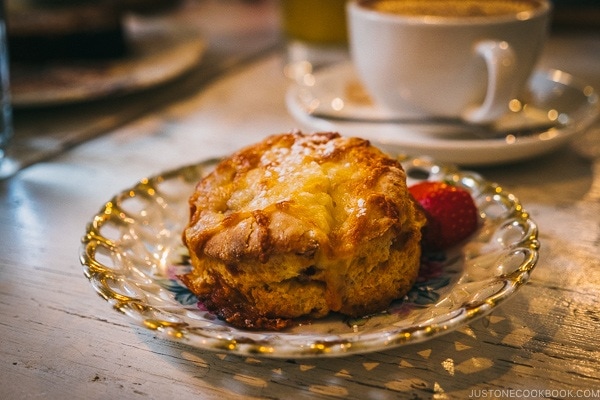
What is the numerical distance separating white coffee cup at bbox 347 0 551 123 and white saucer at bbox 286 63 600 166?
6 centimetres

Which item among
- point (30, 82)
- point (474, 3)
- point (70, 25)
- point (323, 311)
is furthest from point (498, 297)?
point (70, 25)

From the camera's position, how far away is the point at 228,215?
811mm

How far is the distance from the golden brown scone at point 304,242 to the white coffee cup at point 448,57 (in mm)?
526

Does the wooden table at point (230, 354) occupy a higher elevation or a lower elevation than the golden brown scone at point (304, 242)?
lower

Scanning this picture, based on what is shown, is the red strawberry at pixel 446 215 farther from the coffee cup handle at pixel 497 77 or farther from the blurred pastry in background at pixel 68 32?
the blurred pastry in background at pixel 68 32

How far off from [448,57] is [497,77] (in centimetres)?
11

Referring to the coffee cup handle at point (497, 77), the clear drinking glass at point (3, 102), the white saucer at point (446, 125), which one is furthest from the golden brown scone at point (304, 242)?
the clear drinking glass at point (3, 102)

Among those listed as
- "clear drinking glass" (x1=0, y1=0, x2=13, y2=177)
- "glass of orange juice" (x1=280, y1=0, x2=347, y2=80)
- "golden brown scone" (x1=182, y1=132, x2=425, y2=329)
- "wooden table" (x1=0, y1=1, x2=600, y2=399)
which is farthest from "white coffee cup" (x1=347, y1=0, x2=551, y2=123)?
"clear drinking glass" (x1=0, y1=0, x2=13, y2=177)

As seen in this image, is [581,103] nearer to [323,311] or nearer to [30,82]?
[323,311]

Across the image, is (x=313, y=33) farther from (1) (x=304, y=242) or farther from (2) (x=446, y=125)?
(1) (x=304, y=242)

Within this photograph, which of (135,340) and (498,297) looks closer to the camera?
(498,297)

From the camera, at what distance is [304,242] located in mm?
725

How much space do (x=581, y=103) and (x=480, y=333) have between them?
0.90 m

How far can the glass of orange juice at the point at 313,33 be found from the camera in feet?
6.77
